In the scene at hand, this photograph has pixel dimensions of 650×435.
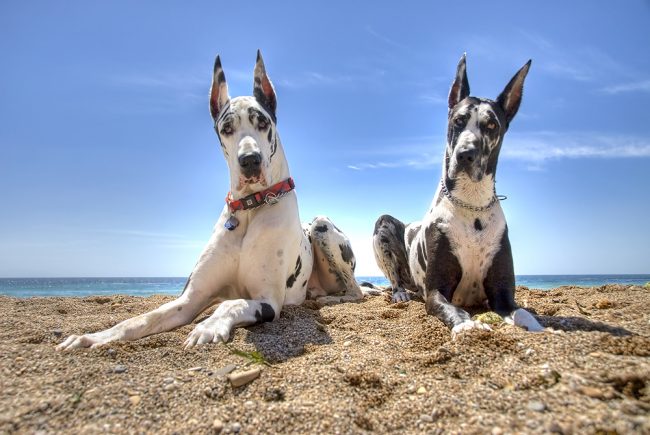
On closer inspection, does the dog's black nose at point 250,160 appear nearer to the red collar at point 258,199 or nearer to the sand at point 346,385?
the red collar at point 258,199

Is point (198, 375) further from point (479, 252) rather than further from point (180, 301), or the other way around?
point (479, 252)

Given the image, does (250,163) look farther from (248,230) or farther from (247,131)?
(248,230)

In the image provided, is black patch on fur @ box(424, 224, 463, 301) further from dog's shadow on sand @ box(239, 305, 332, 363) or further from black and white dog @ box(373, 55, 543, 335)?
dog's shadow on sand @ box(239, 305, 332, 363)

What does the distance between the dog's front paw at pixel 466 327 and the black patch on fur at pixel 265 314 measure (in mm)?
1638

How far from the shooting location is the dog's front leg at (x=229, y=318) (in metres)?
2.83

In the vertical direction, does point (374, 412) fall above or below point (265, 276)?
below

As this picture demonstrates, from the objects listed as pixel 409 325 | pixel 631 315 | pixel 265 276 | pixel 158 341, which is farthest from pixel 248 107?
pixel 631 315

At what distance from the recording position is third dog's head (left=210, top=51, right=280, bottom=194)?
3746mm

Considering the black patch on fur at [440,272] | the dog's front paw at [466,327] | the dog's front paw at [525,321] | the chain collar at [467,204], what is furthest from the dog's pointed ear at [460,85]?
the dog's front paw at [466,327]

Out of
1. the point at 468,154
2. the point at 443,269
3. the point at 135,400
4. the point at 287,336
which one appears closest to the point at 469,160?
the point at 468,154

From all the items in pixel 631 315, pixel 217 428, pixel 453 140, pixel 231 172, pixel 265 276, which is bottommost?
pixel 217 428

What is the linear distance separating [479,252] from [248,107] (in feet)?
9.09

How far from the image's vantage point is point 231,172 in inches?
164

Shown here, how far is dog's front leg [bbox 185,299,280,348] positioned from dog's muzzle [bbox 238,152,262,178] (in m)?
1.21
